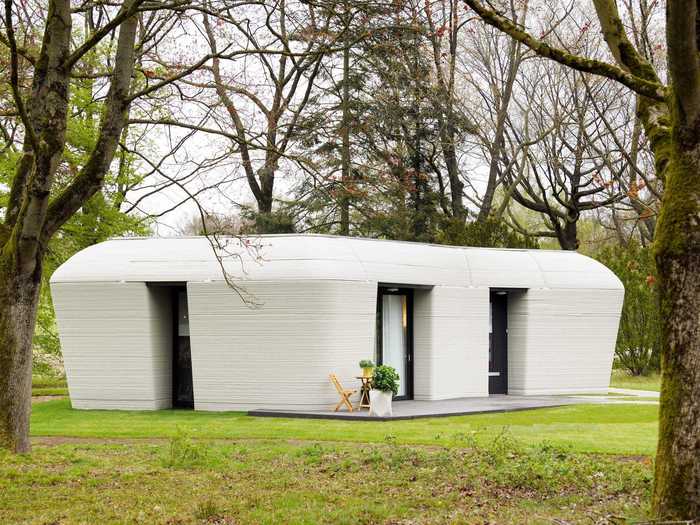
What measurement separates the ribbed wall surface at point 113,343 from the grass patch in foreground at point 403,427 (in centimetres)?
52

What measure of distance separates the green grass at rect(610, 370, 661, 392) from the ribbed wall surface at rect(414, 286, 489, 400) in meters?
5.53

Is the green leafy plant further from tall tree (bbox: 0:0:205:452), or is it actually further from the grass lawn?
tall tree (bbox: 0:0:205:452)

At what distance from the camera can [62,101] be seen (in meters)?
9.59

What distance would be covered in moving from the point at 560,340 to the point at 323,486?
41.5 feet

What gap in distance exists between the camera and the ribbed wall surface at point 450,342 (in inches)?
719

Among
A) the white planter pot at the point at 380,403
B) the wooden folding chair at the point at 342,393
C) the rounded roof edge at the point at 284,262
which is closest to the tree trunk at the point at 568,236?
the rounded roof edge at the point at 284,262

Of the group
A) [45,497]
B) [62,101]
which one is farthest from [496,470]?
[62,101]

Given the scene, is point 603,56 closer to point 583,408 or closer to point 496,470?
point 583,408

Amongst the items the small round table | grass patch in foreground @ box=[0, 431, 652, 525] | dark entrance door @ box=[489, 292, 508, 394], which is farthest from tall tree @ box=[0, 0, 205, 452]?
dark entrance door @ box=[489, 292, 508, 394]

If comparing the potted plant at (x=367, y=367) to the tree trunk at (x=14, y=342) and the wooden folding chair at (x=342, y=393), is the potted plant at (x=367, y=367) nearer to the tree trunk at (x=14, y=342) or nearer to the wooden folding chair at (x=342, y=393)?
the wooden folding chair at (x=342, y=393)

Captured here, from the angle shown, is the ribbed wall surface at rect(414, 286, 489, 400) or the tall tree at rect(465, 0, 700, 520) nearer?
the tall tree at rect(465, 0, 700, 520)

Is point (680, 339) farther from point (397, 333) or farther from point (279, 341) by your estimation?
point (397, 333)

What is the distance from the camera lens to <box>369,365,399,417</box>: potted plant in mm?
15406

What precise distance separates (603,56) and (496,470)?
19.5m
